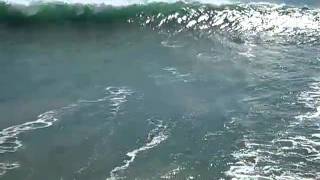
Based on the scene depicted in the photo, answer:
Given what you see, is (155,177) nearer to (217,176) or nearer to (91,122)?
(217,176)

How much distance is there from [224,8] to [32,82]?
9.63 metres

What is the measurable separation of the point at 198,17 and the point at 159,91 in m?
6.87

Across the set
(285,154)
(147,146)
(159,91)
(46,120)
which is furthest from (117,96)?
(285,154)

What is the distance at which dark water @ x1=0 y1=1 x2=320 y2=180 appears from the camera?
1217 cm

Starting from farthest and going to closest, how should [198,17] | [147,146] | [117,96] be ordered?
[198,17] < [117,96] < [147,146]

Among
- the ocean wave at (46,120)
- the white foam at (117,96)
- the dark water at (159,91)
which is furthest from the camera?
the white foam at (117,96)

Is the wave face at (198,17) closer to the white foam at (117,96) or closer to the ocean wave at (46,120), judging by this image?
the white foam at (117,96)

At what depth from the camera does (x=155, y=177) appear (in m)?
11.5

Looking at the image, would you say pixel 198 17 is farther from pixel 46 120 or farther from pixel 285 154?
pixel 285 154

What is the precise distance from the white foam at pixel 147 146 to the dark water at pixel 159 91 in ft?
0.08

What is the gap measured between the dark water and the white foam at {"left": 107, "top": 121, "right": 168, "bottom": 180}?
0.02 m

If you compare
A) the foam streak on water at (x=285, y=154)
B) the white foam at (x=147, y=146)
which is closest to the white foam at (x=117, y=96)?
the white foam at (x=147, y=146)

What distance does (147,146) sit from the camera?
12797mm

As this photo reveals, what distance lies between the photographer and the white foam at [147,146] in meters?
11.7
